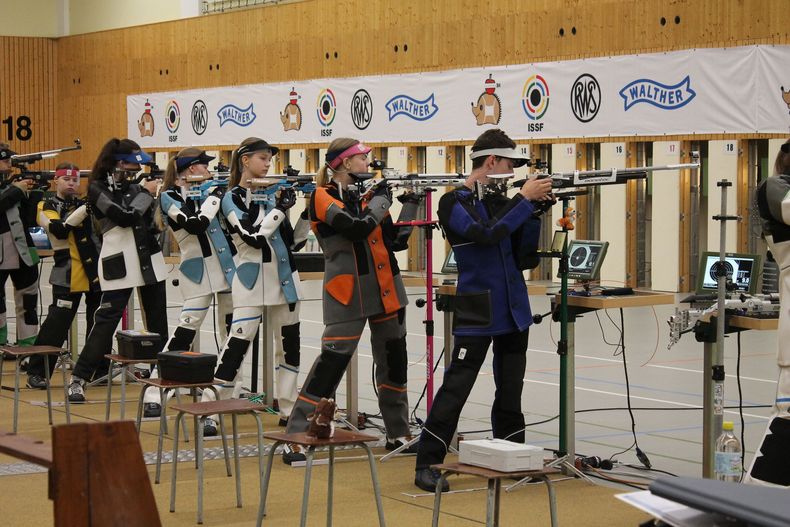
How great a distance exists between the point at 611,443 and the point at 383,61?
1267 centimetres

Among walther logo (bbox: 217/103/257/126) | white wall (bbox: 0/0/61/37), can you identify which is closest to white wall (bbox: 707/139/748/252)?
walther logo (bbox: 217/103/257/126)

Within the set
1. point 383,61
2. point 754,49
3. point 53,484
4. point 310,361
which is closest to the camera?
point 53,484

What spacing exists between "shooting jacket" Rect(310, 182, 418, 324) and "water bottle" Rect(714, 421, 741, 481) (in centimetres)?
202

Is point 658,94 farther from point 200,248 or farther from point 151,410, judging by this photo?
point 151,410

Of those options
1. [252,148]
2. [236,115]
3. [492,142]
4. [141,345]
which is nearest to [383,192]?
[492,142]

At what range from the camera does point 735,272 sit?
18.4ft

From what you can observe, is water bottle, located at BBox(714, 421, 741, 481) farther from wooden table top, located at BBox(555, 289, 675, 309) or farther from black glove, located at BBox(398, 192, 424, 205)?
black glove, located at BBox(398, 192, 424, 205)

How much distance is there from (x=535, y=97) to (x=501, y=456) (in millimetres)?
12908

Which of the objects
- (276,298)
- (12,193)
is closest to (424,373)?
(276,298)

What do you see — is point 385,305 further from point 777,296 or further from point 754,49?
point 754,49

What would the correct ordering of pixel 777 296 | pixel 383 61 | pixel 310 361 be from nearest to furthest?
pixel 777 296
pixel 310 361
pixel 383 61

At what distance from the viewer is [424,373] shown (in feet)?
31.9

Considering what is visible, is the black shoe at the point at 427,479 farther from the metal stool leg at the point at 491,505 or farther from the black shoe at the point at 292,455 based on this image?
the metal stool leg at the point at 491,505

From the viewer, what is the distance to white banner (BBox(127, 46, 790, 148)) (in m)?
14.1
